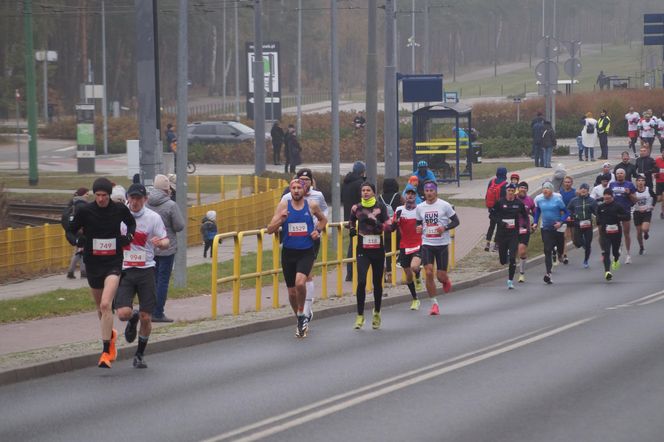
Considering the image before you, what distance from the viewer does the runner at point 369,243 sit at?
1703cm

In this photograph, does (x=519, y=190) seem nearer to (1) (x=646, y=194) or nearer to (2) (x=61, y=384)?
(1) (x=646, y=194)

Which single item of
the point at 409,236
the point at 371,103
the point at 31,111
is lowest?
the point at 409,236

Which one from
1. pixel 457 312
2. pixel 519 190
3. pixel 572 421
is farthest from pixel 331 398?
pixel 519 190

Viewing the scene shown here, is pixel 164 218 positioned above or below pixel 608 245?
above

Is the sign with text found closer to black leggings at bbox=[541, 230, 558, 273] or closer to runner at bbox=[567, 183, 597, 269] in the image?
runner at bbox=[567, 183, 597, 269]

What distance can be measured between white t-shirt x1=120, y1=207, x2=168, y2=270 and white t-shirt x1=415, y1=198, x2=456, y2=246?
565cm

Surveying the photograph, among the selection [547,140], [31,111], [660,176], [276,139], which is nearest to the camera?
[660,176]

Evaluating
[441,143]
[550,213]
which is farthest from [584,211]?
[441,143]

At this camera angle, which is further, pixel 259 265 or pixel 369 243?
pixel 259 265

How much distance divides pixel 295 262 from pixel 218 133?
4800 centimetres

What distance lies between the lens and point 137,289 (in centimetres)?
1402

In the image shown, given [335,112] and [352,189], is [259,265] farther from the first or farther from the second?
[335,112]

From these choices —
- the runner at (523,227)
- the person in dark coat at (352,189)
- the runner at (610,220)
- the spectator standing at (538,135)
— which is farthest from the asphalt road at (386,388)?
the spectator standing at (538,135)

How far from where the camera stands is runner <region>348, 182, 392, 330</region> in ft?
55.9
